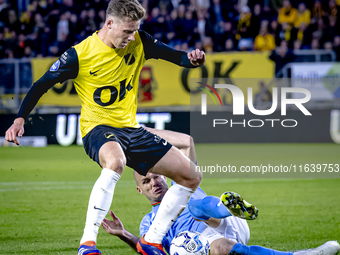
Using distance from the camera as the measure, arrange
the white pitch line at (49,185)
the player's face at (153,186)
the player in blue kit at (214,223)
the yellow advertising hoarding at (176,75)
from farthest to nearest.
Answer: the yellow advertising hoarding at (176,75) < the white pitch line at (49,185) < the player's face at (153,186) < the player in blue kit at (214,223)

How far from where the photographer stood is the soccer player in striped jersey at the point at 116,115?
3539mm

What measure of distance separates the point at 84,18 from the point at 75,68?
12.5 m

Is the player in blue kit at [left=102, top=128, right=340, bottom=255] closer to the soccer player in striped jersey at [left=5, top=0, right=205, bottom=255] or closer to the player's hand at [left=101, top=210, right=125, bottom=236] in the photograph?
the player's hand at [left=101, top=210, right=125, bottom=236]

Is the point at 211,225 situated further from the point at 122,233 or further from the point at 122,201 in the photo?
the point at 122,201

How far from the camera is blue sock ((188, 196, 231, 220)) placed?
11.4 ft

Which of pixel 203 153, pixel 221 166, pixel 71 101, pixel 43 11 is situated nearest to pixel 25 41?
pixel 43 11

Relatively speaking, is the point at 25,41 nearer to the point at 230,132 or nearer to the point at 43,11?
the point at 43,11

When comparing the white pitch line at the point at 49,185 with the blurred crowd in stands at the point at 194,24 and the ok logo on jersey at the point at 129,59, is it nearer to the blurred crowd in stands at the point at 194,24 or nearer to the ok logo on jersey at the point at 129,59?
the ok logo on jersey at the point at 129,59

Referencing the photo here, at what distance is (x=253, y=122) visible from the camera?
15.0 meters

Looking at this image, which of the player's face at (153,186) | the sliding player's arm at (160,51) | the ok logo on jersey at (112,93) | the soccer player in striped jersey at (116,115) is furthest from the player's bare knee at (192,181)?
the sliding player's arm at (160,51)

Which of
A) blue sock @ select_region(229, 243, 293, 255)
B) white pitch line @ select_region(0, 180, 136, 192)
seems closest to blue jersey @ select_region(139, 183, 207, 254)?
blue sock @ select_region(229, 243, 293, 255)

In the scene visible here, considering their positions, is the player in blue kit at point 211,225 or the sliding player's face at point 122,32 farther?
the sliding player's face at point 122,32

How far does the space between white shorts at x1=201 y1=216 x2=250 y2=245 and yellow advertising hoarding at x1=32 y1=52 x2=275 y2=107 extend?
968cm

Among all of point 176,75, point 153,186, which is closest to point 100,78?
point 153,186
